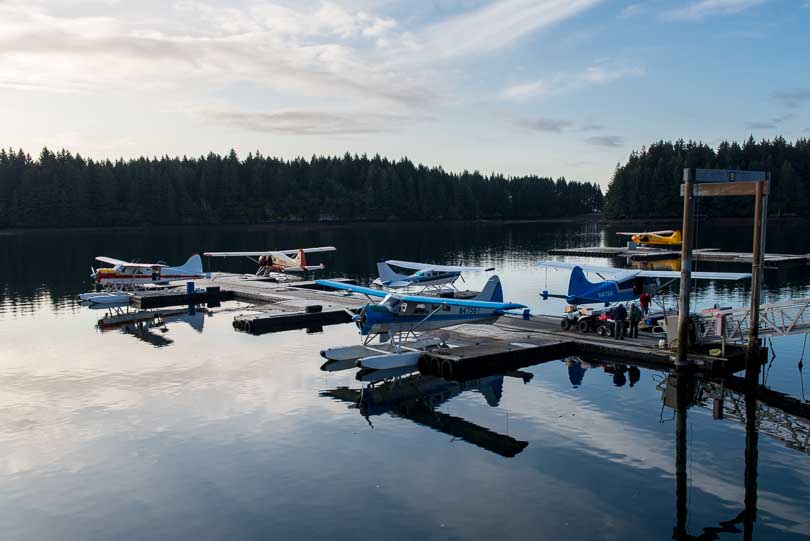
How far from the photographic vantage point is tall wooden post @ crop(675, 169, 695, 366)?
62.4 ft

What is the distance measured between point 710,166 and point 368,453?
135944 millimetres

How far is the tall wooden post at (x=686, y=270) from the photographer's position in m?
19.0

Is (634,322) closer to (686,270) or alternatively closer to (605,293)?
(605,293)

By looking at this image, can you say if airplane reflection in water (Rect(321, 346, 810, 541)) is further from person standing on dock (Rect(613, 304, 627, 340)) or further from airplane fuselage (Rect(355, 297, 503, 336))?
airplane fuselage (Rect(355, 297, 503, 336))

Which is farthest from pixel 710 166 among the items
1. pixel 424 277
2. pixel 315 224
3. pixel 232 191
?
pixel 424 277

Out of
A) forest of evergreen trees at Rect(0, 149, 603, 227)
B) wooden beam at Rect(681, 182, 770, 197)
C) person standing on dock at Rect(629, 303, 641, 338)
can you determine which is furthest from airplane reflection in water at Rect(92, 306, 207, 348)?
forest of evergreen trees at Rect(0, 149, 603, 227)

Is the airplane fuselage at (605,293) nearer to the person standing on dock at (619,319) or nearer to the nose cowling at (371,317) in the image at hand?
the person standing on dock at (619,319)

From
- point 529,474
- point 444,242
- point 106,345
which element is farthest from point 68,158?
point 529,474

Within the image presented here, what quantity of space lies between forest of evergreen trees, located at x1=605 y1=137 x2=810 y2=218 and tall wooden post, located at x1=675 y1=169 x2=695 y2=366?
114173 mm

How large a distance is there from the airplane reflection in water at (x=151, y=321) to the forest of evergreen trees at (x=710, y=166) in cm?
11149

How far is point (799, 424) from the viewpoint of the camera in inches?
627

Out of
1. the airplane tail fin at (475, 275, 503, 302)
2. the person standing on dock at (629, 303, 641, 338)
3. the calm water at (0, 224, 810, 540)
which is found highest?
the airplane tail fin at (475, 275, 503, 302)

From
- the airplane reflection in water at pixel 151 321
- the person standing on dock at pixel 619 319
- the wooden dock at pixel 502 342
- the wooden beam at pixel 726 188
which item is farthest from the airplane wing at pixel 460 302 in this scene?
the airplane reflection in water at pixel 151 321

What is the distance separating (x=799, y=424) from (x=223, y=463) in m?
13.5
